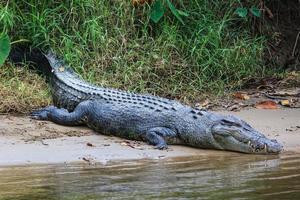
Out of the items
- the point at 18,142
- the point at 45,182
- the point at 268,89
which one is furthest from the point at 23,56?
the point at 45,182

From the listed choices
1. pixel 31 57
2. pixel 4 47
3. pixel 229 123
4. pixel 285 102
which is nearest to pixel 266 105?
pixel 285 102

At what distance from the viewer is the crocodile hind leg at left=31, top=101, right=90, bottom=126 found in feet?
23.0

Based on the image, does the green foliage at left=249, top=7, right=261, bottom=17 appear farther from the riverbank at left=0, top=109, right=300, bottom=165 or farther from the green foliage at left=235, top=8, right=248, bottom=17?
the riverbank at left=0, top=109, right=300, bottom=165

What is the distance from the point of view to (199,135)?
6.52m

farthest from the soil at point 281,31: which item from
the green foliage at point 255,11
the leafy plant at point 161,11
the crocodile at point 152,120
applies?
the crocodile at point 152,120

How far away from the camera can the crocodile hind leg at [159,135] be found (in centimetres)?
642

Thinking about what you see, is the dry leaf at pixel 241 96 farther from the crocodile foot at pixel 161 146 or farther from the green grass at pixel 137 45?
the crocodile foot at pixel 161 146

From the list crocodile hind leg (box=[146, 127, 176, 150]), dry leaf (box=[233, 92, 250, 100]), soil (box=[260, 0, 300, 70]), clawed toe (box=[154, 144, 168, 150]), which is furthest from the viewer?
soil (box=[260, 0, 300, 70])

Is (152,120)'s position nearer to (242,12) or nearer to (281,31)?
(242,12)

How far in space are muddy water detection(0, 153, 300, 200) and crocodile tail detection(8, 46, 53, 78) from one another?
2826 mm

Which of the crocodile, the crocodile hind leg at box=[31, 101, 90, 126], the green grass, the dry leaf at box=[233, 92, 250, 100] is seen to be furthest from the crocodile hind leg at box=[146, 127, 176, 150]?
the dry leaf at box=[233, 92, 250, 100]

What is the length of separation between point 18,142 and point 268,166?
7.01ft

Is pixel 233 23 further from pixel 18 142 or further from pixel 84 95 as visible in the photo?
pixel 18 142

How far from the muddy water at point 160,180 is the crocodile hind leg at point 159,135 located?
0.52m
